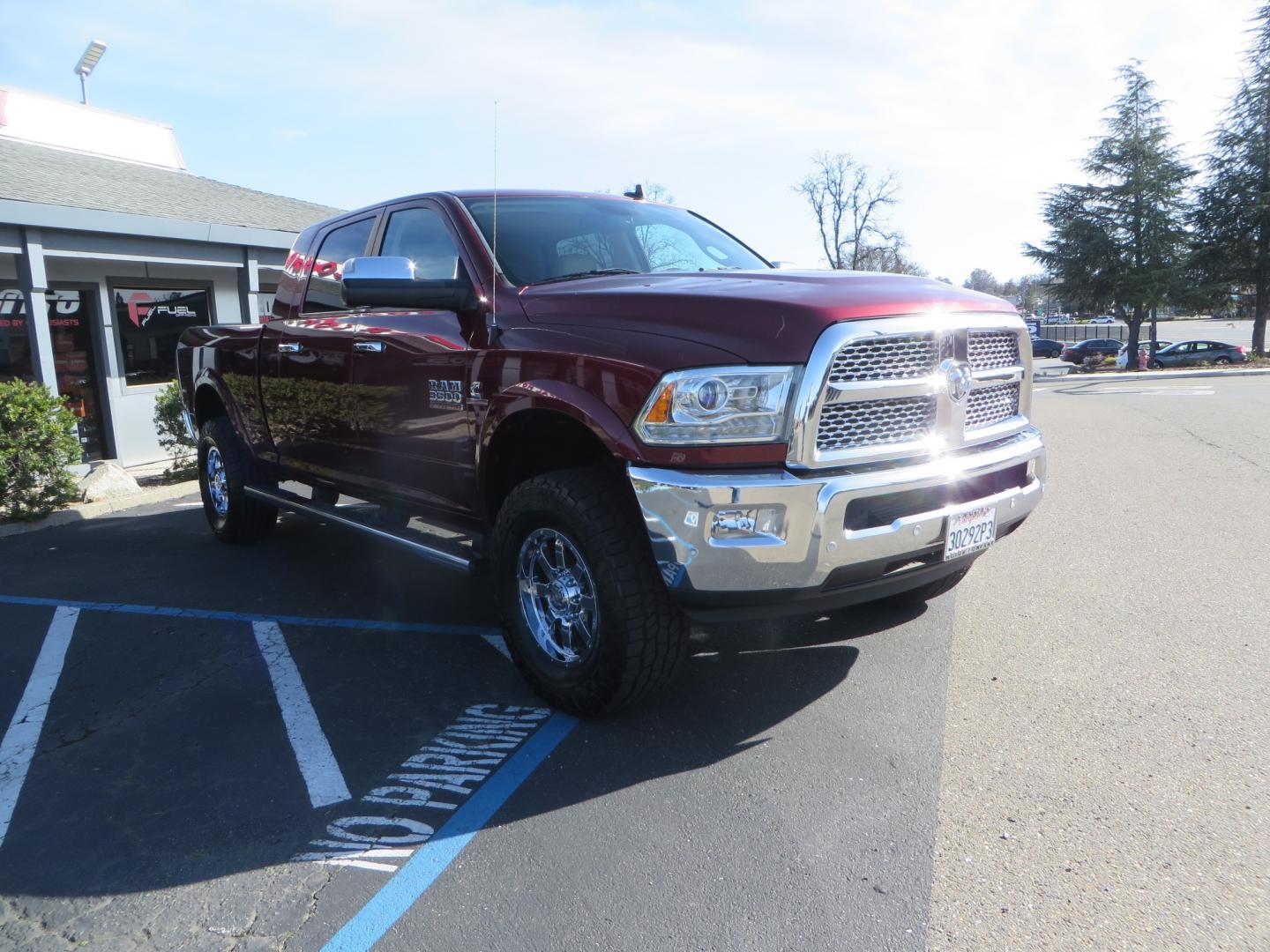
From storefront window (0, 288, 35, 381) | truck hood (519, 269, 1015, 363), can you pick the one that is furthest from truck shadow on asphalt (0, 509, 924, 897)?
storefront window (0, 288, 35, 381)

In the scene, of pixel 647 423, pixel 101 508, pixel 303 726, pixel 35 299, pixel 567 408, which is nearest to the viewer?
pixel 647 423

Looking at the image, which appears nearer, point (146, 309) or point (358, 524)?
point (358, 524)

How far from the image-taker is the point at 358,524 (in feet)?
15.3

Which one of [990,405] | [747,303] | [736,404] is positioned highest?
[747,303]

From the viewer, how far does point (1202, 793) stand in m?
2.88

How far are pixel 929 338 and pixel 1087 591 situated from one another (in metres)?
2.46

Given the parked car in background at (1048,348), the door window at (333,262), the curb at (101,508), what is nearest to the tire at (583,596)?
the door window at (333,262)

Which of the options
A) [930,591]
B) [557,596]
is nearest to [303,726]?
[557,596]

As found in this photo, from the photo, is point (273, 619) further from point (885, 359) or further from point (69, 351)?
point (69, 351)

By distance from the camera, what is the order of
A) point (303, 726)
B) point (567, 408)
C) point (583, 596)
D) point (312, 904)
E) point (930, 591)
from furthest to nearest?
1. point (930, 591)
2. point (303, 726)
3. point (583, 596)
4. point (567, 408)
5. point (312, 904)

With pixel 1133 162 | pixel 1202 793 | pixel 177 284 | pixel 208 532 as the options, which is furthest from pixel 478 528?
pixel 1133 162

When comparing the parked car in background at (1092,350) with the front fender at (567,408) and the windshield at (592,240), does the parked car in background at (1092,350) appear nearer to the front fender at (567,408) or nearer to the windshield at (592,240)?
the windshield at (592,240)

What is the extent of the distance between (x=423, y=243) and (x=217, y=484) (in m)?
3.15

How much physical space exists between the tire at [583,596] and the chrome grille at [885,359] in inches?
34.1
